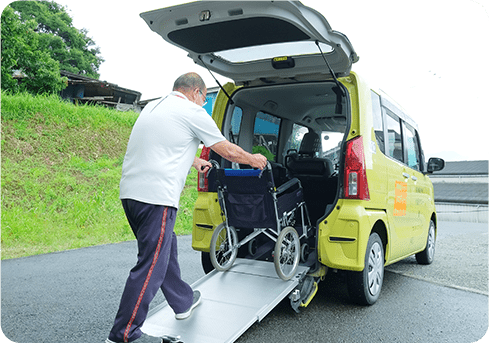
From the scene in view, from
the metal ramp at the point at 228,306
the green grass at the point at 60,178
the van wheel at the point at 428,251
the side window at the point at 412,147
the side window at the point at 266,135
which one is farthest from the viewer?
the green grass at the point at 60,178

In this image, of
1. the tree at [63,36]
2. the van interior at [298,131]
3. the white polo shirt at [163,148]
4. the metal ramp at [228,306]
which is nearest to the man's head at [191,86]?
the white polo shirt at [163,148]

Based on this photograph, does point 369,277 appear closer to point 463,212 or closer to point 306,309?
point 306,309

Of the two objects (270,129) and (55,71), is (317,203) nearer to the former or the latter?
(270,129)

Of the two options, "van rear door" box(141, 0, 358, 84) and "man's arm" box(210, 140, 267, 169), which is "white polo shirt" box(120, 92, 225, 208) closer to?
"man's arm" box(210, 140, 267, 169)

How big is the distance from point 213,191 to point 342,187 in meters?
1.28

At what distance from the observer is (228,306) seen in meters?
3.14

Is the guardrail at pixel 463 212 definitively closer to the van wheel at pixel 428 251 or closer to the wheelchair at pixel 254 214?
the van wheel at pixel 428 251

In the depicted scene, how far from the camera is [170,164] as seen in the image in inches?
106

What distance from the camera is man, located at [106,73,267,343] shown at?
2.60 meters

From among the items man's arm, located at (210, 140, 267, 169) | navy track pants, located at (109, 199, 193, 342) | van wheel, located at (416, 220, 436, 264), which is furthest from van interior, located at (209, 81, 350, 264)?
van wheel, located at (416, 220, 436, 264)

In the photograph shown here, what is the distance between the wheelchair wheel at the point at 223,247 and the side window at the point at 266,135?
130 cm

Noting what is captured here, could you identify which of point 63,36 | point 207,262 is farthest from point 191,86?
point 63,36

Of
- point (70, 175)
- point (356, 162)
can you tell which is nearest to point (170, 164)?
point (356, 162)

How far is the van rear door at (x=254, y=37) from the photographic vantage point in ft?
9.61
